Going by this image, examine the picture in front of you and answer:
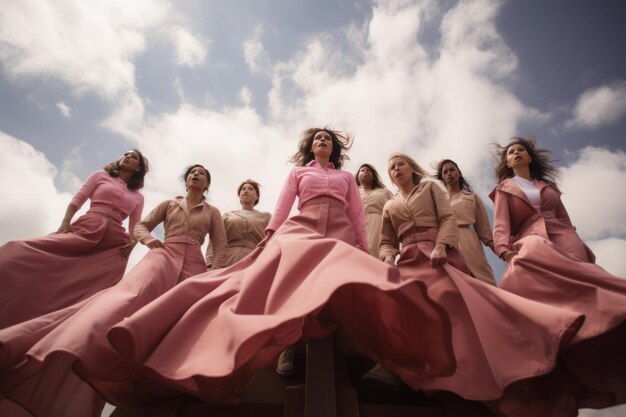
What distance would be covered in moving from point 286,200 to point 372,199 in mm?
2124

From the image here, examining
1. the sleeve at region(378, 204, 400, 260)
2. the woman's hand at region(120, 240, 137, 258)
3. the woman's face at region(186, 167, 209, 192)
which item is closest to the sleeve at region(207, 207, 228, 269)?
the woman's face at region(186, 167, 209, 192)

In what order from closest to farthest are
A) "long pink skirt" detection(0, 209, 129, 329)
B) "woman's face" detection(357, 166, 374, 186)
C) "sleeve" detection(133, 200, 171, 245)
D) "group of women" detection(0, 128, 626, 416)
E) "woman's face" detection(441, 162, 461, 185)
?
1. "group of women" detection(0, 128, 626, 416)
2. "long pink skirt" detection(0, 209, 129, 329)
3. "sleeve" detection(133, 200, 171, 245)
4. "woman's face" detection(441, 162, 461, 185)
5. "woman's face" detection(357, 166, 374, 186)

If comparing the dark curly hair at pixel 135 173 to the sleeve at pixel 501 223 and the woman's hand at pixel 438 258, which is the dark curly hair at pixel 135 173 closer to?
the woman's hand at pixel 438 258

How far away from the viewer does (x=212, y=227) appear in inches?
175

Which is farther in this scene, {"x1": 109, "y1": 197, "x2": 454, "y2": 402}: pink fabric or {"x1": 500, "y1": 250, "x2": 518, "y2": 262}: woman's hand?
{"x1": 500, "y1": 250, "x2": 518, "y2": 262}: woman's hand

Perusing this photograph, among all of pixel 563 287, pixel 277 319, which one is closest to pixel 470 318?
pixel 563 287

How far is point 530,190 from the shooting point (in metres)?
3.88

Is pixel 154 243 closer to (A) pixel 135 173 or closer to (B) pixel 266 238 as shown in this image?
(B) pixel 266 238

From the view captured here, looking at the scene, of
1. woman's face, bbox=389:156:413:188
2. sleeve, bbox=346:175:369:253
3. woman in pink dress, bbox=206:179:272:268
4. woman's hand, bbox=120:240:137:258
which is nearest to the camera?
sleeve, bbox=346:175:369:253

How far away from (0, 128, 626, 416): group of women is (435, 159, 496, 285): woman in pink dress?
29.8 inches

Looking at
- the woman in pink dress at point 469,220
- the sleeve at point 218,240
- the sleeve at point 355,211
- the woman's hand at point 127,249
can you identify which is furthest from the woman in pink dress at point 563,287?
the woman's hand at point 127,249

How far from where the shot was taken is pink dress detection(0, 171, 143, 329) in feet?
→ 11.9

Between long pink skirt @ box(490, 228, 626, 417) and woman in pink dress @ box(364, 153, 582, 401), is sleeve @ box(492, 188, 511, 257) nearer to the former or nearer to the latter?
woman in pink dress @ box(364, 153, 582, 401)

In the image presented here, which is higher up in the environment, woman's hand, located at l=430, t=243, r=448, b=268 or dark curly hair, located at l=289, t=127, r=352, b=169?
dark curly hair, located at l=289, t=127, r=352, b=169
